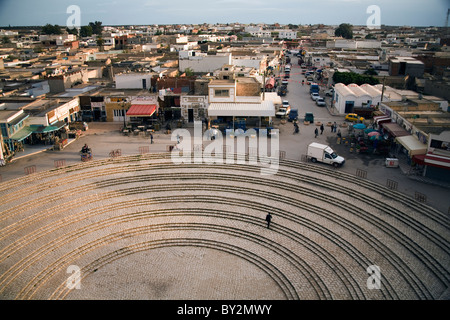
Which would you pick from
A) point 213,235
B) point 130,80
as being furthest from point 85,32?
point 213,235

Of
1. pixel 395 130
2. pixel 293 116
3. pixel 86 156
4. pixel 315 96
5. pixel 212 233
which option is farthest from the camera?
→ pixel 315 96

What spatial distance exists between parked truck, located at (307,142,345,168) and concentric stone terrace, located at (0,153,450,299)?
0.85 meters

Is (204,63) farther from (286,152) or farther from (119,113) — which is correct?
(286,152)

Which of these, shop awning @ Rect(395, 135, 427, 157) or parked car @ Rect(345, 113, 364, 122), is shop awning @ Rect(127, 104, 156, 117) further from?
shop awning @ Rect(395, 135, 427, 157)

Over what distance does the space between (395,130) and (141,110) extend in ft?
66.0

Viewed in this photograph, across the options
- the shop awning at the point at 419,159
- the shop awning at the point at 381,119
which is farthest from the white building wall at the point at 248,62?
the shop awning at the point at 419,159

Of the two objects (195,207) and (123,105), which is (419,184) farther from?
(123,105)

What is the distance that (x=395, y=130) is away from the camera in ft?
79.7

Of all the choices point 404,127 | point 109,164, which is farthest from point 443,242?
point 109,164

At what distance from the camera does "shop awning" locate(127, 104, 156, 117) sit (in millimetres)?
29625

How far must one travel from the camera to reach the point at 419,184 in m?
19.0

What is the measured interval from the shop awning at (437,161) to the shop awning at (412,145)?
819 mm

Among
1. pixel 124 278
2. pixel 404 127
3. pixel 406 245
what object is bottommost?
pixel 124 278
